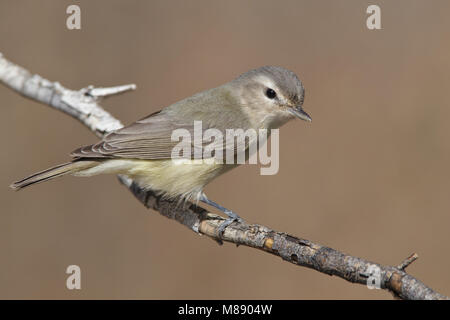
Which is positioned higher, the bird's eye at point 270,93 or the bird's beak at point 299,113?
the bird's eye at point 270,93

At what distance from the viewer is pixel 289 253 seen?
276cm

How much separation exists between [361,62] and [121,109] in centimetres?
302

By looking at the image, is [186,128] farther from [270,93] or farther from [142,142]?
[270,93]

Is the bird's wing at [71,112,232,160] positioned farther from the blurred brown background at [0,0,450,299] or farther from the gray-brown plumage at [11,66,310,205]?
the blurred brown background at [0,0,450,299]

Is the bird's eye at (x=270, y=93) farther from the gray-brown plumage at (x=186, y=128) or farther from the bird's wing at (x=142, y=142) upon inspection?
the bird's wing at (x=142, y=142)

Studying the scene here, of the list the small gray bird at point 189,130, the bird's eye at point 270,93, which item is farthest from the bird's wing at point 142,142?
the bird's eye at point 270,93

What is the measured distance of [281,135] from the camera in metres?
6.05

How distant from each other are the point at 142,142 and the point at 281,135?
2.54 meters

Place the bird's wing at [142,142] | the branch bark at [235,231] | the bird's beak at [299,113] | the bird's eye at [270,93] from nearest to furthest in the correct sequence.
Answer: the branch bark at [235,231] → the bird's wing at [142,142] → the bird's beak at [299,113] → the bird's eye at [270,93]

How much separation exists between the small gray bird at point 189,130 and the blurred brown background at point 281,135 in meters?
2.10

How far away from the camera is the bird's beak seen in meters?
3.81

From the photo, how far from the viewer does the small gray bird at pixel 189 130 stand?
3.73m

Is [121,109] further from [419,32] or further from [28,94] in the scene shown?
[419,32]

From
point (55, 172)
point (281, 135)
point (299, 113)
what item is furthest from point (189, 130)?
point (281, 135)
